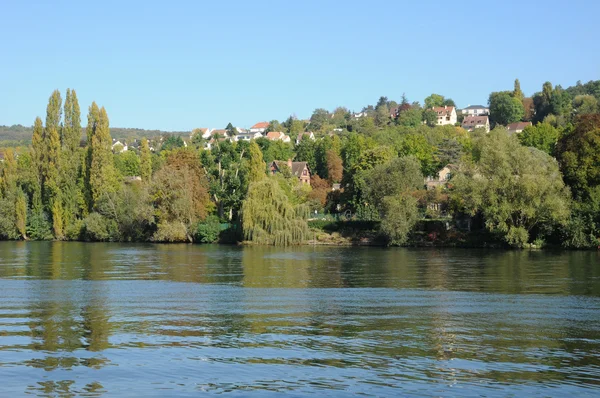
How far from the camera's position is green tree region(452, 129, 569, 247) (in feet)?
217

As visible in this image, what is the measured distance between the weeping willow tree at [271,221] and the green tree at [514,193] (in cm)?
1797

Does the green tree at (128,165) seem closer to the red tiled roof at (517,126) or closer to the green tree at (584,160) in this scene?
the red tiled roof at (517,126)

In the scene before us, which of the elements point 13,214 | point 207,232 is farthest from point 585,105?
point 13,214

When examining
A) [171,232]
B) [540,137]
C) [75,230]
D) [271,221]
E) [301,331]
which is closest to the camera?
[301,331]

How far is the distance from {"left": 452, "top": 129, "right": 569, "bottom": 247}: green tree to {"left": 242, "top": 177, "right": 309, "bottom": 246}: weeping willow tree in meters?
18.0

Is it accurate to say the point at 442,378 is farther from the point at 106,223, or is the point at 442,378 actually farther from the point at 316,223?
the point at 106,223

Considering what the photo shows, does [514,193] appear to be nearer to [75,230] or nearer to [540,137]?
[75,230]

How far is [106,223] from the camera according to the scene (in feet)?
282

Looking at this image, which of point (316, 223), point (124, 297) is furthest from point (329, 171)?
point (124, 297)

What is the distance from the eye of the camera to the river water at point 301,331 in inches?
795

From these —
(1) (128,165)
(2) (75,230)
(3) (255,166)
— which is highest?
(1) (128,165)

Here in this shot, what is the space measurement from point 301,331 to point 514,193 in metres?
45.6

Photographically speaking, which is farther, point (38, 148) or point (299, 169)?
point (299, 169)

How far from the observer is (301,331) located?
2706cm
